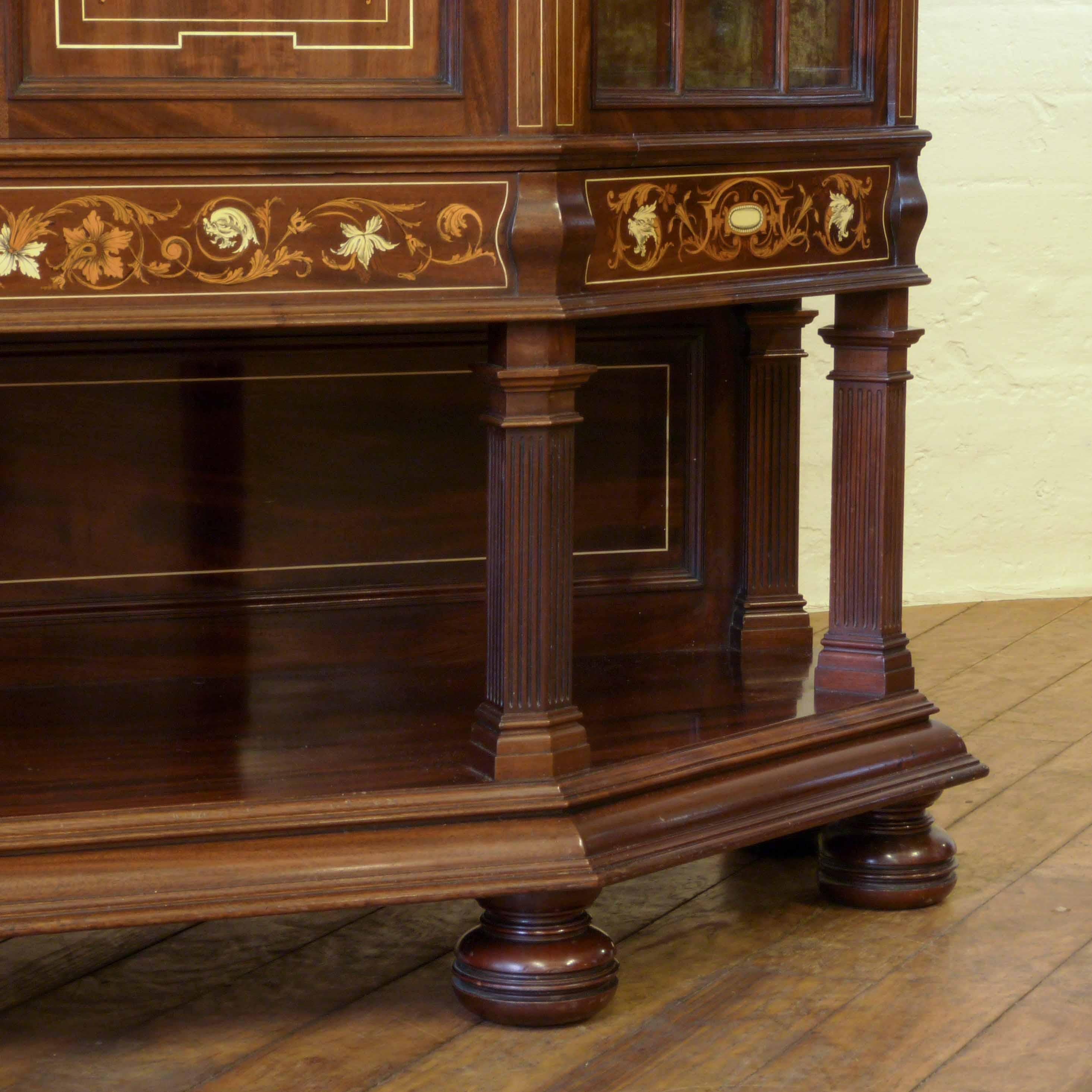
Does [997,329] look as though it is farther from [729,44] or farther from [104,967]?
[104,967]

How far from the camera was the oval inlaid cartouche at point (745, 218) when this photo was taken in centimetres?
272

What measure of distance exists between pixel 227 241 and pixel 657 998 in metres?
1.21

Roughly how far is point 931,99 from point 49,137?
10.8ft

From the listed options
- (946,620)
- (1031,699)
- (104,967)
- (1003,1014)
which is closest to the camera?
(1003,1014)

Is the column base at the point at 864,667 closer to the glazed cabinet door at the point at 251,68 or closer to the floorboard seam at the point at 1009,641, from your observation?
the glazed cabinet door at the point at 251,68

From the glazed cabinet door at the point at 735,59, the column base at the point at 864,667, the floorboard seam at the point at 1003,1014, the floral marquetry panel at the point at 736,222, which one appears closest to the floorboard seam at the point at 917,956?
the floorboard seam at the point at 1003,1014

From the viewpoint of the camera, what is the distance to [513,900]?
8.64 feet

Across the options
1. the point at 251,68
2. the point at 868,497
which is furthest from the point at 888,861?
the point at 251,68

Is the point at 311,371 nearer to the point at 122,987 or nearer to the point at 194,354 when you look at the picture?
the point at 194,354

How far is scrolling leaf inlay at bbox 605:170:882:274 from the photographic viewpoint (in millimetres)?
2600

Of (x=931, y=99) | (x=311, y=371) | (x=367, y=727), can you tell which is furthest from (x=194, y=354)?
Answer: (x=931, y=99)

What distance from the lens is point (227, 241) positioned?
2.44 metres

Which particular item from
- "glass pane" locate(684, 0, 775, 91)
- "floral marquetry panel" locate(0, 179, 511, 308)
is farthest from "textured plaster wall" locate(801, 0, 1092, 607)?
"floral marquetry panel" locate(0, 179, 511, 308)

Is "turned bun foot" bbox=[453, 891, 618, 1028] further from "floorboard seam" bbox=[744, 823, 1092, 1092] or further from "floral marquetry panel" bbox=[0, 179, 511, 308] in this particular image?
"floral marquetry panel" bbox=[0, 179, 511, 308]
